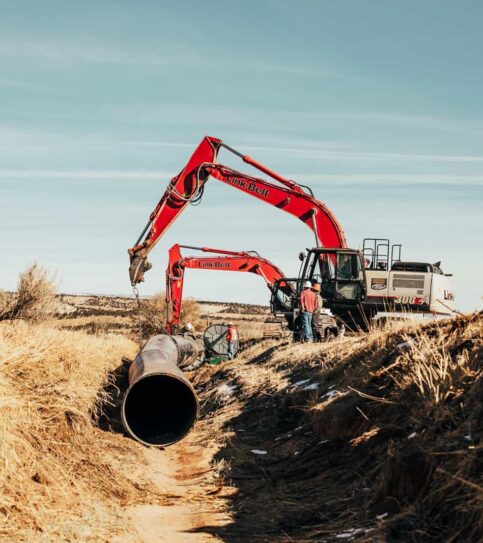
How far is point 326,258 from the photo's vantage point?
24.9m

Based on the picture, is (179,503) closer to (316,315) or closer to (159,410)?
(159,410)

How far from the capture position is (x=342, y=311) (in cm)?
2558

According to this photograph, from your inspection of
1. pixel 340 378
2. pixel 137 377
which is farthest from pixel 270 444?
pixel 137 377

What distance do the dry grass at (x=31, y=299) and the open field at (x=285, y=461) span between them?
13201mm

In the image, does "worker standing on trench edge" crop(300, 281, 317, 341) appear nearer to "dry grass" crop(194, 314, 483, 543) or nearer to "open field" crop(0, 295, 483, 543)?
"dry grass" crop(194, 314, 483, 543)

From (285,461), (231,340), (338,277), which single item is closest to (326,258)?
(338,277)

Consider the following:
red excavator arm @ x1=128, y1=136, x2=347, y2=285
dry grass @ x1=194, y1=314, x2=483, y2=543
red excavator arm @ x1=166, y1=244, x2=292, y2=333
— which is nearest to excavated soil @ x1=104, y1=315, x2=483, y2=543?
dry grass @ x1=194, y1=314, x2=483, y2=543

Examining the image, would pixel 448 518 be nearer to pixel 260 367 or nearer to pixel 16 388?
pixel 16 388

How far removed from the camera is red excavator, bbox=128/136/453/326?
24766mm

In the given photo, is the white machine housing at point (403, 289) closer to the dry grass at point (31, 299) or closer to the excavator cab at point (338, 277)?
the excavator cab at point (338, 277)

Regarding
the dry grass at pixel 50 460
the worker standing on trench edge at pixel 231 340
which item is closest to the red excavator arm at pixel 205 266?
the worker standing on trench edge at pixel 231 340

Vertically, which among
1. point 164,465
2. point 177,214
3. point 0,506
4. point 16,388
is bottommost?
point 164,465

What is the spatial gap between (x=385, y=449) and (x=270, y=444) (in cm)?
417

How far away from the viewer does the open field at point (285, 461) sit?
7.16 meters
